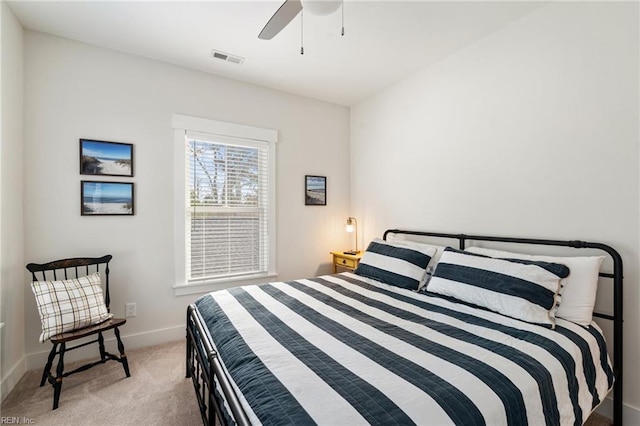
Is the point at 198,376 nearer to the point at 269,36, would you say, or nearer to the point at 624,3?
the point at 269,36

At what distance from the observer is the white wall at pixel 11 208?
208 cm

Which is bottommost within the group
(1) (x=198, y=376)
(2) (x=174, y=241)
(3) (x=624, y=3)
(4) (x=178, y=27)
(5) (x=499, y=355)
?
(1) (x=198, y=376)

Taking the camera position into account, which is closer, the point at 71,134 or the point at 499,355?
the point at 499,355

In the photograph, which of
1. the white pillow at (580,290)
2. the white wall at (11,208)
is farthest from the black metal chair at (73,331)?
the white pillow at (580,290)

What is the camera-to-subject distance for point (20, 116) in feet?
7.74

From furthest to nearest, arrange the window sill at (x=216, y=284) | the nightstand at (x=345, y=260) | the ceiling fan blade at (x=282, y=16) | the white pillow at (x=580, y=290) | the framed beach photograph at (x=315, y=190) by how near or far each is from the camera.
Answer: the framed beach photograph at (x=315, y=190)
the nightstand at (x=345, y=260)
the window sill at (x=216, y=284)
the white pillow at (x=580, y=290)
the ceiling fan blade at (x=282, y=16)

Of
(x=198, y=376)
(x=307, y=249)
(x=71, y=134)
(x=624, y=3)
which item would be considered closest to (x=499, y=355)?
(x=198, y=376)

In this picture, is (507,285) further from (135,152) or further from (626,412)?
(135,152)

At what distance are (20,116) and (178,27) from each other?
4.59 feet

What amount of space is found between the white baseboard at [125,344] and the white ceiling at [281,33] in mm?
2600

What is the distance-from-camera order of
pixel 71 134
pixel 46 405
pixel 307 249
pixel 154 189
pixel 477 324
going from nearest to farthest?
pixel 477 324 → pixel 46 405 → pixel 71 134 → pixel 154 189 → pixel 307 249

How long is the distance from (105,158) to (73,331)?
4.70ft

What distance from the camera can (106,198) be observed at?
2.70m

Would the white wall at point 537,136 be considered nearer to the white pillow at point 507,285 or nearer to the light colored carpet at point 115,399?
the white pillow at point 507,285
